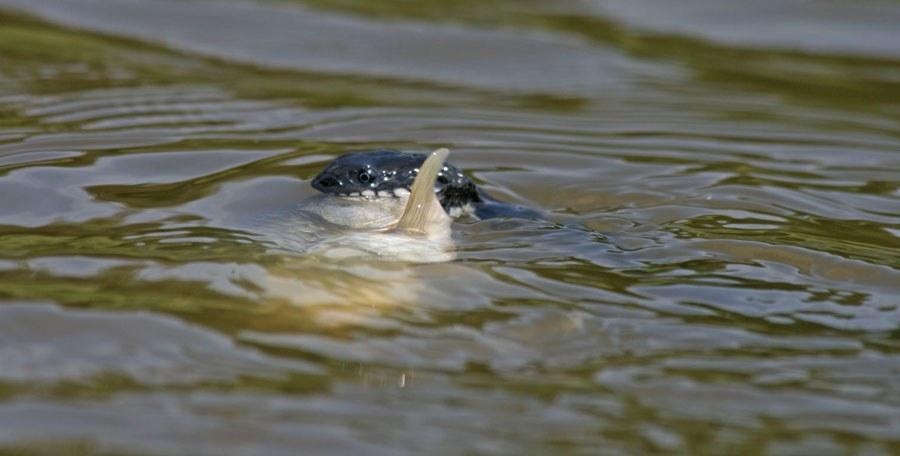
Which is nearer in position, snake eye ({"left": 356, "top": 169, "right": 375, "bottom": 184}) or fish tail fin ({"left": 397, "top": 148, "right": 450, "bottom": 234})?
fish tail fin ({"left": 397, "top": 148, "right": 450, "bottom": 234})

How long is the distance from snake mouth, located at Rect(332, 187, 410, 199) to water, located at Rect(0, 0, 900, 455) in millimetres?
277

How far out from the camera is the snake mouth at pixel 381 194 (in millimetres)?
5008

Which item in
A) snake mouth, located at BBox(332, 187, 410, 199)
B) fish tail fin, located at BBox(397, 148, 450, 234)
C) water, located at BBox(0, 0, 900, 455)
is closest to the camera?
water, located at BBox(0, 0, 900, 455)

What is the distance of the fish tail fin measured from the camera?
4582mm

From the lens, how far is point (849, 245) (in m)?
4.96

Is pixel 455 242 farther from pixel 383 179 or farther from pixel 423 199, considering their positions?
pixel 383 179

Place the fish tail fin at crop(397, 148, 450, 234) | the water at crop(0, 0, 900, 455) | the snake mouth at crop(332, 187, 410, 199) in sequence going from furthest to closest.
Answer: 1. the snake mouth at crop(332, 187, 410, 199)
2. the fish tail fin at crop(397, 148, 450, 234)
3. the water at crop(0, 0, 900, 455)

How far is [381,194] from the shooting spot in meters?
5.02

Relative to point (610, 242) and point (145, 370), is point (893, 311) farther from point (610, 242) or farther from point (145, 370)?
point (145, 370)

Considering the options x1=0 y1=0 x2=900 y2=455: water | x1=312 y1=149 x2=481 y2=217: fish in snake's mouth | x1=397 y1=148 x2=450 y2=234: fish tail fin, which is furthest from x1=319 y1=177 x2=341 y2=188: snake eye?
x1=397 y1=148 x2=450 y2=234: fish tail fin

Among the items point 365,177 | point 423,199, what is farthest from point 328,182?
point 423,199

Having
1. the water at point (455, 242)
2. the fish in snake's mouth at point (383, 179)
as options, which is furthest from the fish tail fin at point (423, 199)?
the fish in snake's mouth at point (383, 179)

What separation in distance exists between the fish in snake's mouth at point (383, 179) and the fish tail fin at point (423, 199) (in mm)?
305

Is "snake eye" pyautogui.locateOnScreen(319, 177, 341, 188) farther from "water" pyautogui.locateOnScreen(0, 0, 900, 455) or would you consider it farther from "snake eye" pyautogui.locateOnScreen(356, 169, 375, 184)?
"water" pyautogui.locateOnScreen(0, 0, 900, 455)
